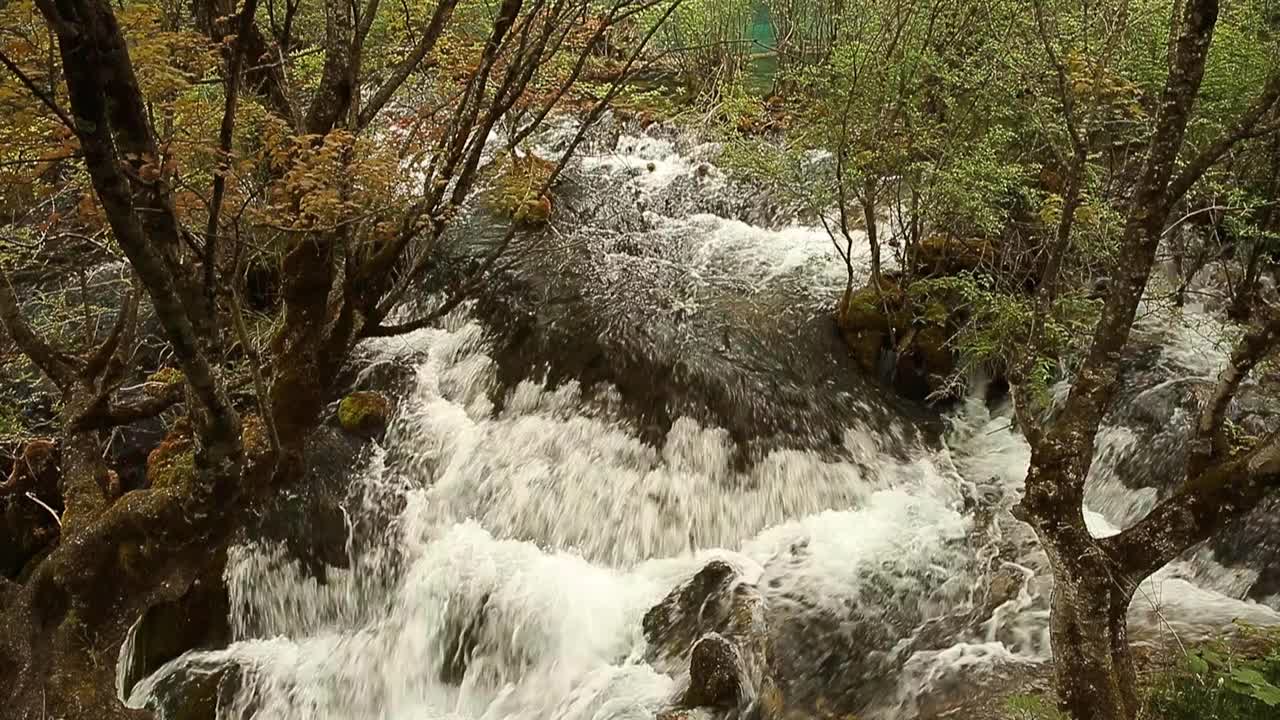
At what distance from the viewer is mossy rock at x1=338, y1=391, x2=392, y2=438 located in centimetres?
855

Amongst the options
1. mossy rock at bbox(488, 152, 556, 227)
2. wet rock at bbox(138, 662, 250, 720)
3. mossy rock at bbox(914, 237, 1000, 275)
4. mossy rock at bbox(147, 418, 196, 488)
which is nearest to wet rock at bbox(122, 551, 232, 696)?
wet rock at bbox(138, 662, 250, 720)

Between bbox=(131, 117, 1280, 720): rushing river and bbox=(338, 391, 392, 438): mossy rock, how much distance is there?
22 centimetres

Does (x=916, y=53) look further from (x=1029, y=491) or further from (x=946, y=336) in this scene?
(x=1029, y=491)

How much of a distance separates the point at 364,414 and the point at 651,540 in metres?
3.64

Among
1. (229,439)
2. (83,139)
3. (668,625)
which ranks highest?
(83,139)

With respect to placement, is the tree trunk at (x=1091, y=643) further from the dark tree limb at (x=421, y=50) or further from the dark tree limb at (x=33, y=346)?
the dark tree limb at (x=33, y=346)

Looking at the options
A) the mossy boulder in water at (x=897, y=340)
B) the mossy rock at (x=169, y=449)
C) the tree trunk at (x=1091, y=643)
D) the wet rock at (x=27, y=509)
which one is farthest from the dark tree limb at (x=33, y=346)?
the mossy boulder in water at (x=897, y=340)

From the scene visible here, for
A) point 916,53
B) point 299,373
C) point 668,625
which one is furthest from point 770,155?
point 299,373

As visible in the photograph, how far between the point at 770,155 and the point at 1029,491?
5974 millimetres

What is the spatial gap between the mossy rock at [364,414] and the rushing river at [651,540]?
219 millimetres

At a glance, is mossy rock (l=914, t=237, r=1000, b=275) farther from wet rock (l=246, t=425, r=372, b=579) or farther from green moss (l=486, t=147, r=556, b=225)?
wet rock (l=246, t=425, r=372, b=579)

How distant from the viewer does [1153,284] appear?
930 cm

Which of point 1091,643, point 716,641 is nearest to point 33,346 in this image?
point 716,641

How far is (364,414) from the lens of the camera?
8.61 meters
